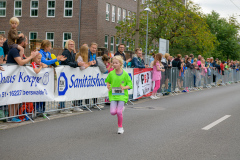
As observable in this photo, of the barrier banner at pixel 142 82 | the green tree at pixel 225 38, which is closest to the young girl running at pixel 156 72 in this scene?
the barrier banner at pixel 142 82

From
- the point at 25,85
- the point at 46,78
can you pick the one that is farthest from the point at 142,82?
the point at 25,85

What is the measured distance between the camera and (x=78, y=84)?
12242 millimetres

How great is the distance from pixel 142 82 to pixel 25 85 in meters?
7.55

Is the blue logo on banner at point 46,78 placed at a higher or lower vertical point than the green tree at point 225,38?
lower

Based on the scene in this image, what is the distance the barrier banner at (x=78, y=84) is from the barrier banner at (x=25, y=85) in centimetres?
38

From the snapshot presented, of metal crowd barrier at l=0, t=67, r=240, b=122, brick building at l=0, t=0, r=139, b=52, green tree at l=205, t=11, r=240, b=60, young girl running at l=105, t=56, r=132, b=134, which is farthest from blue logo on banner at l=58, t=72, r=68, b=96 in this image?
Answer: green tree at l=205, t=11, r=240, b=60

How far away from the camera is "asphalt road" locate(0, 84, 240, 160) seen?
6402mm

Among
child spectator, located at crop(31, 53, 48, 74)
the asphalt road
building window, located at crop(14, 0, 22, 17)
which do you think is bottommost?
the asphalt road

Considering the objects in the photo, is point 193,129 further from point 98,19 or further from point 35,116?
point 98,19

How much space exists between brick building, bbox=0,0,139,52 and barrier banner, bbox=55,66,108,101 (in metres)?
29.5

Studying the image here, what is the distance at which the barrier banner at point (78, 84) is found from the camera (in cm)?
1146

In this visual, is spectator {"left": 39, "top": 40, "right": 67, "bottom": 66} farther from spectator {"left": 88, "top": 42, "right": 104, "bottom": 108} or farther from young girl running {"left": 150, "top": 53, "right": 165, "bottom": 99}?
young girl running {"left": 150, "top": 53, "right": 165, "bottom": 99}

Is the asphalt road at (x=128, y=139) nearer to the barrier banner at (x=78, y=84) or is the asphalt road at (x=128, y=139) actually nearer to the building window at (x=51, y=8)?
the barrier banner at (x=78, y=84)

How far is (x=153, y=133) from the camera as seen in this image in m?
8.46
